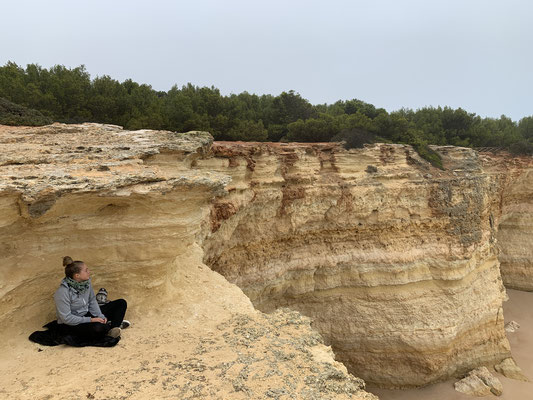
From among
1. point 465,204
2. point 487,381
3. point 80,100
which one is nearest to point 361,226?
point 465,204

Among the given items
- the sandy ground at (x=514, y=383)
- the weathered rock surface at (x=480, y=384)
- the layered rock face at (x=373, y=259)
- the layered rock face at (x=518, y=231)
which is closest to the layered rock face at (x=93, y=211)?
the layered rock face at (x=373, y=259)

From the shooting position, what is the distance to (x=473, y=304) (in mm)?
13008

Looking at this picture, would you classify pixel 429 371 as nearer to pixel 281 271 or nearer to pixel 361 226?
pixel 361 226

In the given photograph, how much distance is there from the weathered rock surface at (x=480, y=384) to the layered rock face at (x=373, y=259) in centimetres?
47

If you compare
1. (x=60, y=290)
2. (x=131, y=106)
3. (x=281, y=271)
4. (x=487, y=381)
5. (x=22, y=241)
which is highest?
(x=131, y=106)

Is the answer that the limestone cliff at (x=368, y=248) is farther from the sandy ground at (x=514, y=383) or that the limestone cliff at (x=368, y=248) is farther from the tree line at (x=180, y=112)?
the tree line at (x=180, y=112)

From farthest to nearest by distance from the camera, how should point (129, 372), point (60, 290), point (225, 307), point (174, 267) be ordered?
point (174, 267) < point (225, 307) < point (60, 290) < point (129, 372)

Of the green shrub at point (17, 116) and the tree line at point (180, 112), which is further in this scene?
the tree line at point (180, 112)

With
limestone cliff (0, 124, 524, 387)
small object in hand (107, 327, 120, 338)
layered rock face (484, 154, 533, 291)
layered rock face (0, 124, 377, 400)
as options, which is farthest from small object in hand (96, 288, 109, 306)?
layered rock face (484, 154, 533, 291)

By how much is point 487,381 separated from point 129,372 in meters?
13.0

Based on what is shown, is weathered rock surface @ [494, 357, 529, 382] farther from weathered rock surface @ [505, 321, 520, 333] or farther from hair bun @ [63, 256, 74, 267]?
hair bun @ [63, 256, 74, 267]

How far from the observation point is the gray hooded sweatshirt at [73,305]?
475 centimetres

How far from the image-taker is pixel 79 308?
4.92 meters

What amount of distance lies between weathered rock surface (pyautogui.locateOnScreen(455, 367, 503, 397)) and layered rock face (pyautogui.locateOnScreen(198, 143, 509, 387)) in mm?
465
